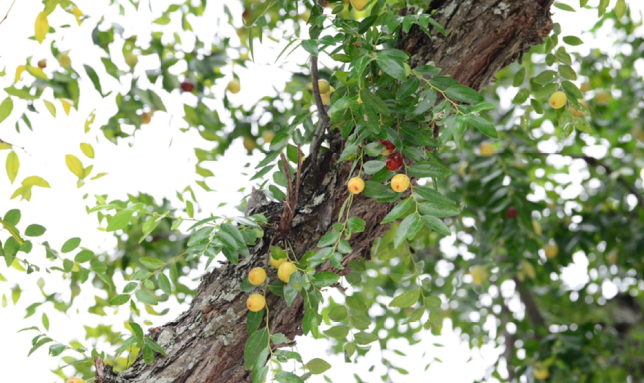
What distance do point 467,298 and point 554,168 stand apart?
823mm

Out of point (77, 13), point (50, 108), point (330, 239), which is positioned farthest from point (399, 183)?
point (77, 13)

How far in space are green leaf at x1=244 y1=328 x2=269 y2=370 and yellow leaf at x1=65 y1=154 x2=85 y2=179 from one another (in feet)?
1.90

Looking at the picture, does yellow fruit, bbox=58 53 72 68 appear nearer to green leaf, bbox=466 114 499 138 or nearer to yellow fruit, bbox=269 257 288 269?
yellow fruit, bbox=269 257 288 269

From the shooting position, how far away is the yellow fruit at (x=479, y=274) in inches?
77.4

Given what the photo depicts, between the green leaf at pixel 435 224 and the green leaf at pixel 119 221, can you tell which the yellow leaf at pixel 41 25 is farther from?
the green leaf at pixel 435 224

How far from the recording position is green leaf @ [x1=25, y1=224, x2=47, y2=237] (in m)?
1.11

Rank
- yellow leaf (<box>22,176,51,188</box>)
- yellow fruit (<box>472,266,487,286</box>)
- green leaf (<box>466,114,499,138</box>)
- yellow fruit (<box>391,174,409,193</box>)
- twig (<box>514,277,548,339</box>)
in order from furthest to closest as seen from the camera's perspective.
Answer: twig (<box>514,277,548,339</box>) < yellow fruit (<box>472,266,487,286</box>) < yellow leaf (<box>22,176,51,188</box>) < yellow fruit (<box>391,174,409,193</box>) < green leaf (<box>466,114,499,138</box>)

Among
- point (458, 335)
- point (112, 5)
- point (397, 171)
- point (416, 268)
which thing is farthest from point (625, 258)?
point (112, 5)

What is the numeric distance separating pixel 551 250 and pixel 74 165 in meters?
1.87

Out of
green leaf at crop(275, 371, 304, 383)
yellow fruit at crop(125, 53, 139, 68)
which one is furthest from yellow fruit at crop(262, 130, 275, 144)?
green leaf at crop(275, 371, 304, 383)

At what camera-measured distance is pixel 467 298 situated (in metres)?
2.27

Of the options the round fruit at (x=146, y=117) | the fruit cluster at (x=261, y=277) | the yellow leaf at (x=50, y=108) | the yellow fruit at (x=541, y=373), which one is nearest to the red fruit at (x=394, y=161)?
the fruit cluster at (x=261, y=277)

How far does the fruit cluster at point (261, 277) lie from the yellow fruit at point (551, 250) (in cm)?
169

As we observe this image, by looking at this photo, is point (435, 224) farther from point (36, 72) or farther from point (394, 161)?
point (36, 72)
